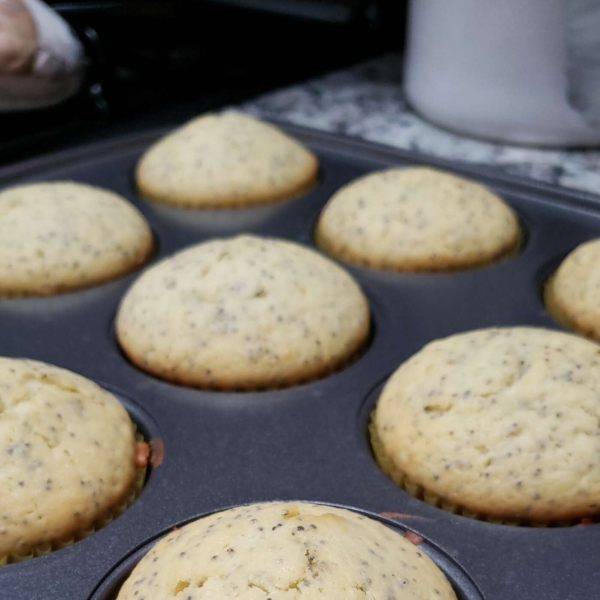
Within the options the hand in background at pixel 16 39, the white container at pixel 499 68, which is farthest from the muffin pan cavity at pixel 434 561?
the white container at pixel 499 68

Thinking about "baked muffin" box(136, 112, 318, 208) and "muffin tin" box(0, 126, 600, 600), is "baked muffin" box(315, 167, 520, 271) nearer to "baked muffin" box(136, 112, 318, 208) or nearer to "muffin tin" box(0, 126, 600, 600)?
"muffin tin" box(0, 126, 600, 600)

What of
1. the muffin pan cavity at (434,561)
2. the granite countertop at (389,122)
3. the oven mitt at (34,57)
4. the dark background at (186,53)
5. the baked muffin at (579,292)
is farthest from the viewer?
the dark background at (186,53)

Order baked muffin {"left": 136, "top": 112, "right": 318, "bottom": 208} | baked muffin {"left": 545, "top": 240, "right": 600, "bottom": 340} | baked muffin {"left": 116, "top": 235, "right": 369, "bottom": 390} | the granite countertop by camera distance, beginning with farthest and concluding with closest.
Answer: the granite countertop < baked muffin {"left": 136, "top": 112, "right": 318, "bottom": 208} < baked muffin {"left": 545, "top": 240, "right": 600, "bottom": 340} < baked muffin {"left": 116, "top": 235, "right": 369, "bottom": 390}

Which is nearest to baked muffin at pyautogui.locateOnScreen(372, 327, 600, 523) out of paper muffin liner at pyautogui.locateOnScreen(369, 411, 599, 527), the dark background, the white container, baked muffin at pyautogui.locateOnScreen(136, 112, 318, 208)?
paper muffin liner at pyautogui.locateOnScreen(369, 411, 599, 527)

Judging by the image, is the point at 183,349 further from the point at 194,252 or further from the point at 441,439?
the point at 441,439

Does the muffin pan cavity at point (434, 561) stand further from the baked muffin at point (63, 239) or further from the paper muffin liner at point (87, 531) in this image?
the baked muffin at point (63, 239)

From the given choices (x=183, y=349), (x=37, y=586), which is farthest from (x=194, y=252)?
(x=37, y=586)
